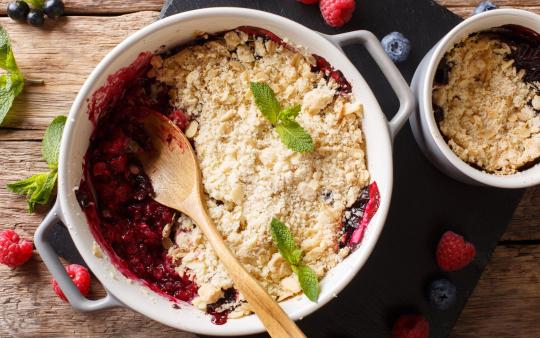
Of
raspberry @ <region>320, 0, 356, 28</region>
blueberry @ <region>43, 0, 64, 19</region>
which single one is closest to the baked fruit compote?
raspberry @ <region>320, 0, 356, 28</region>

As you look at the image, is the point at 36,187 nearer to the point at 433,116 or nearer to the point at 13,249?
the point at 13,249

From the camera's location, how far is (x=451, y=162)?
4.69 feet

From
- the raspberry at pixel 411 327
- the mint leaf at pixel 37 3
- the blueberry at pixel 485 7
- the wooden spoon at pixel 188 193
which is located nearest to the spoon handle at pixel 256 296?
the wooden spoon at pixel 188 193

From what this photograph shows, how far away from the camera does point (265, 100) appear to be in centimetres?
138

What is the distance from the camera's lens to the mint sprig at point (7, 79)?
5.38 feet

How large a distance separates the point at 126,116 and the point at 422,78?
0.73m

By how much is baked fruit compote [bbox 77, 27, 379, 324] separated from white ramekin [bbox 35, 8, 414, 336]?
1.4 inches

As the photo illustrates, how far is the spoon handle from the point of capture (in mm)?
1296

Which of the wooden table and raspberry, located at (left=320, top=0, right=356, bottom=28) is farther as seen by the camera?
the wooden table

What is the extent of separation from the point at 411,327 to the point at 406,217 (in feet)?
0.96

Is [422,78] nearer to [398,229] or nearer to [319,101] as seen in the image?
[319,101]

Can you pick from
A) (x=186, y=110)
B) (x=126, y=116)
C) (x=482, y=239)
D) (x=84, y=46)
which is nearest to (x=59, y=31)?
(x=84, y=46)

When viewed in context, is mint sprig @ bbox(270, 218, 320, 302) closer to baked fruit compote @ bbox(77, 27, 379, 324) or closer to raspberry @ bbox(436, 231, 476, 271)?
baked fruit compote @ bbox(77, 27, 379, 324)

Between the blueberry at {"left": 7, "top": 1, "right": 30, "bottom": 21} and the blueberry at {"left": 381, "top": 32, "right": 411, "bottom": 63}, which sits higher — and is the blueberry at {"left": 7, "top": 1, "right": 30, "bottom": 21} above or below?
below
